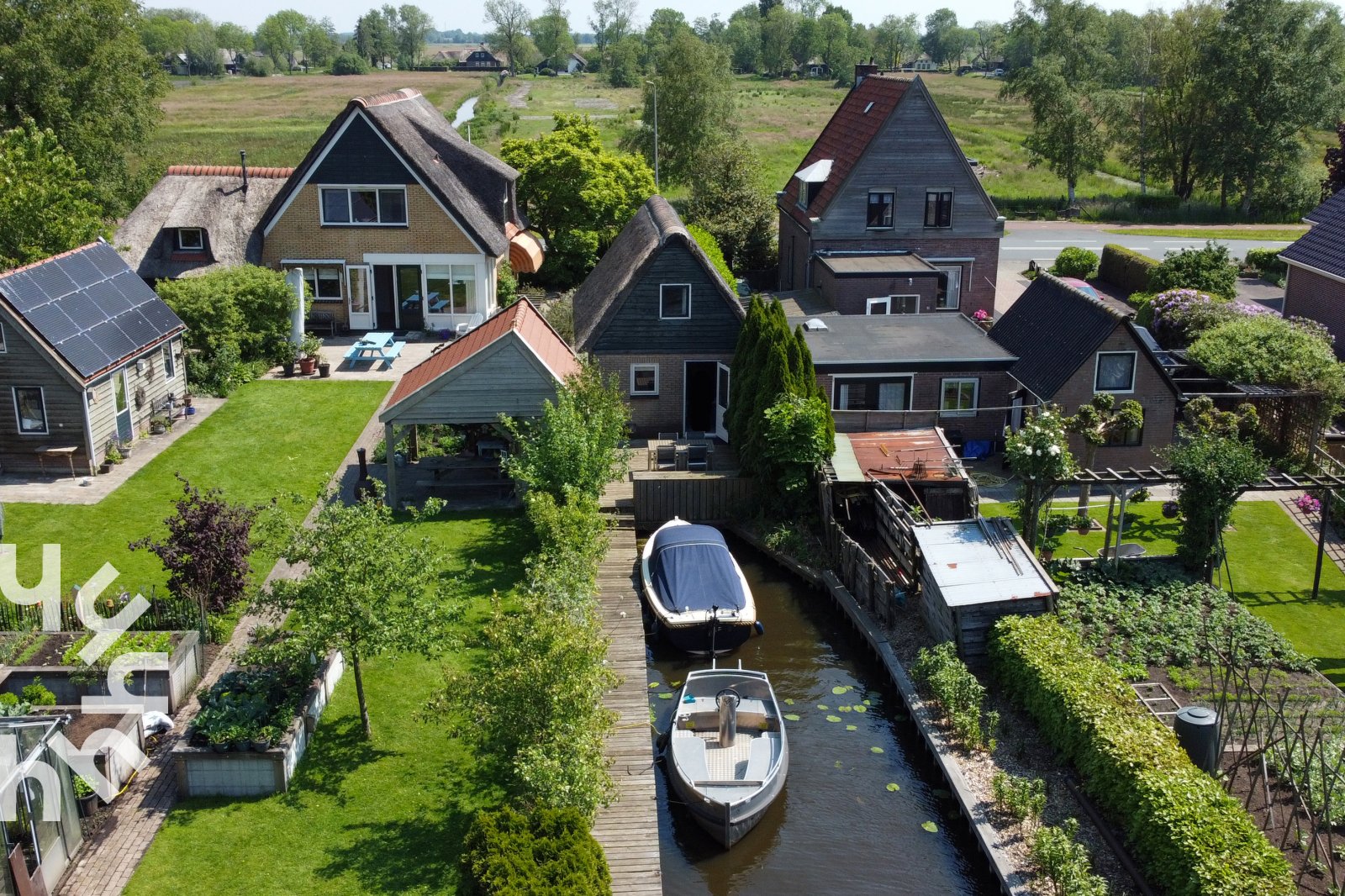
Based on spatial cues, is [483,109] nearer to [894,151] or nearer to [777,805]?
[894,151]

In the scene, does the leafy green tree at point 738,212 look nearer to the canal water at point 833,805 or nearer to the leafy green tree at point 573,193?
the leafy green tree at point 573,193

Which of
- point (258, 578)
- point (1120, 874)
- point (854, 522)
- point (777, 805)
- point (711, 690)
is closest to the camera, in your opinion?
point (1120, 874)

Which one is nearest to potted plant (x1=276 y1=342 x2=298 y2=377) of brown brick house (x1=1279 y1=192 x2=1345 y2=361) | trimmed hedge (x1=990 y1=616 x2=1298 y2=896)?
trimmed hedge (x1=990 y1=616 x2=1298 y2=896)

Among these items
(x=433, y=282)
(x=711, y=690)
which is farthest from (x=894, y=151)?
(x=711, y=690)

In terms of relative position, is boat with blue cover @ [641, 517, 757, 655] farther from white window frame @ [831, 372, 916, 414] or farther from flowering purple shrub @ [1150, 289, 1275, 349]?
flowering purple shrub @ [1150, 289, 1275, 349]

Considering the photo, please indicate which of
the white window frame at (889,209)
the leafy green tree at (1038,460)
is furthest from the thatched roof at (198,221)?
the leafy green tree at (1038,460)
